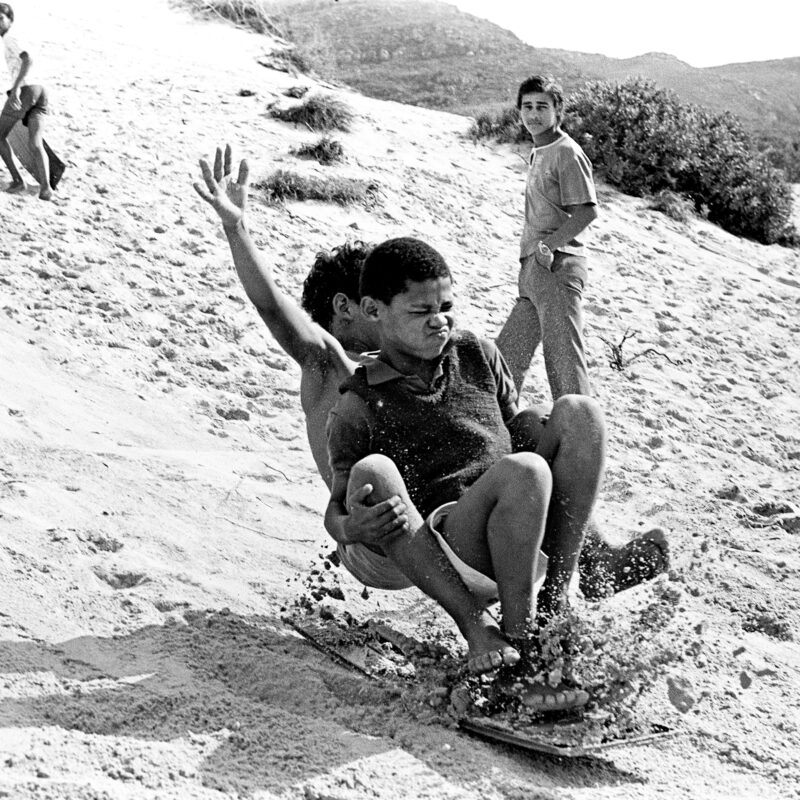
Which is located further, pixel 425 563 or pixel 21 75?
pixel 21 75

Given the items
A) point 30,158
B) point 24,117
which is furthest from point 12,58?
point 30,158

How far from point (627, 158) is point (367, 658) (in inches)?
346

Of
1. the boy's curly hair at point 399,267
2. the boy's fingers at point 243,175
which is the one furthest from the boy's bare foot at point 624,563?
the boy's fingers at point 243,175

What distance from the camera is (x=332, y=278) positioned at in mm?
4082

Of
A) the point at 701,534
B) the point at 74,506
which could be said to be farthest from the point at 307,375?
the point at 701,534

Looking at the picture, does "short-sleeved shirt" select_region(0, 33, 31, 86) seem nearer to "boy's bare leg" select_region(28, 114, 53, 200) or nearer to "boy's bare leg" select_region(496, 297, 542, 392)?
"boy's bare leg" select_region(28, 114, 53, 200)

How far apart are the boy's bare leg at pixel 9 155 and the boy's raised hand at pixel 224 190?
3963 millimetres

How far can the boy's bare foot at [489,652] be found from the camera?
118 inches

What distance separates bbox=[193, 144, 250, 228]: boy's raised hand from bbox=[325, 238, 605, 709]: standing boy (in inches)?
27.2

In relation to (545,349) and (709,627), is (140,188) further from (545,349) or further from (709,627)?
(709,627)

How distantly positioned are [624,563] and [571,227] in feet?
6.59

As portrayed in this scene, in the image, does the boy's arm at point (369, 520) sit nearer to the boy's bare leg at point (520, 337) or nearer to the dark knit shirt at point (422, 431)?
the dark knit shirt at point (422, 431)

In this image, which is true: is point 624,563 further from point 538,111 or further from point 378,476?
point 538,111

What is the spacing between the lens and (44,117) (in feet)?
27.9
